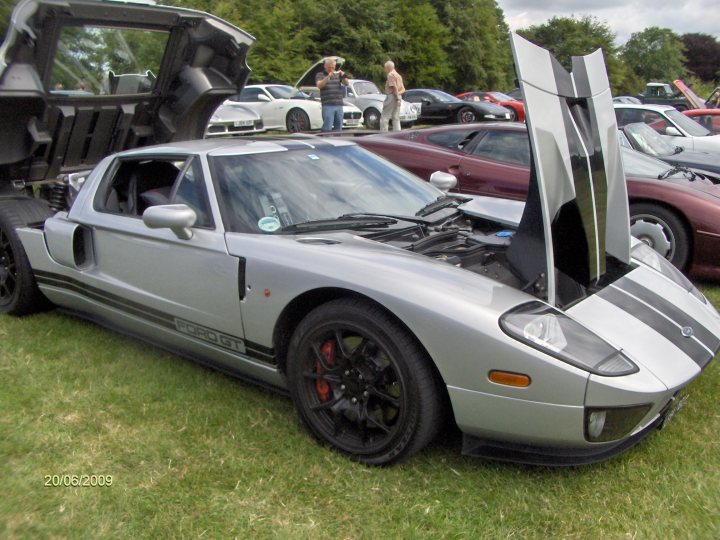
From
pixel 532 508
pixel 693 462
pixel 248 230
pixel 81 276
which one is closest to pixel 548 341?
pixel 532 508

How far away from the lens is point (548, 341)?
7.35 ft

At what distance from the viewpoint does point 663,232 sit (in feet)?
16.3

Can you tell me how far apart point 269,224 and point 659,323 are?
68.2 inches

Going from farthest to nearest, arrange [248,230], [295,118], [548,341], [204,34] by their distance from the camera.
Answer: [295,118], [204,34], [248,230], [548,341]

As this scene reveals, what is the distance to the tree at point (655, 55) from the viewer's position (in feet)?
178

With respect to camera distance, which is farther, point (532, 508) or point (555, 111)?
point (555, 111)

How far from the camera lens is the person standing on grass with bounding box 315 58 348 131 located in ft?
35.7

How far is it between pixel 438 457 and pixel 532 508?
17.9 inches

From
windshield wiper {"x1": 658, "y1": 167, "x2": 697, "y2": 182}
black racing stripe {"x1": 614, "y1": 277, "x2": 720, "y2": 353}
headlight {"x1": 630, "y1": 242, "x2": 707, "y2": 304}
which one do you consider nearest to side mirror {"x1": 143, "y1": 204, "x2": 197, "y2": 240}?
black racing stripe {"x1": 614, "y1": 277, "x2": 720, "y2": 353}

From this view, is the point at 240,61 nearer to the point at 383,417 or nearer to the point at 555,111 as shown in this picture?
the point at 555,111

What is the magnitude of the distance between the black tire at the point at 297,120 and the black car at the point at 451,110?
5.18 metres

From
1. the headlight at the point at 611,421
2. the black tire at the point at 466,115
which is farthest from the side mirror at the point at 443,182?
the black tire at the point at 466,115

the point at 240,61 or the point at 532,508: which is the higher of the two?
the point at 240,61
